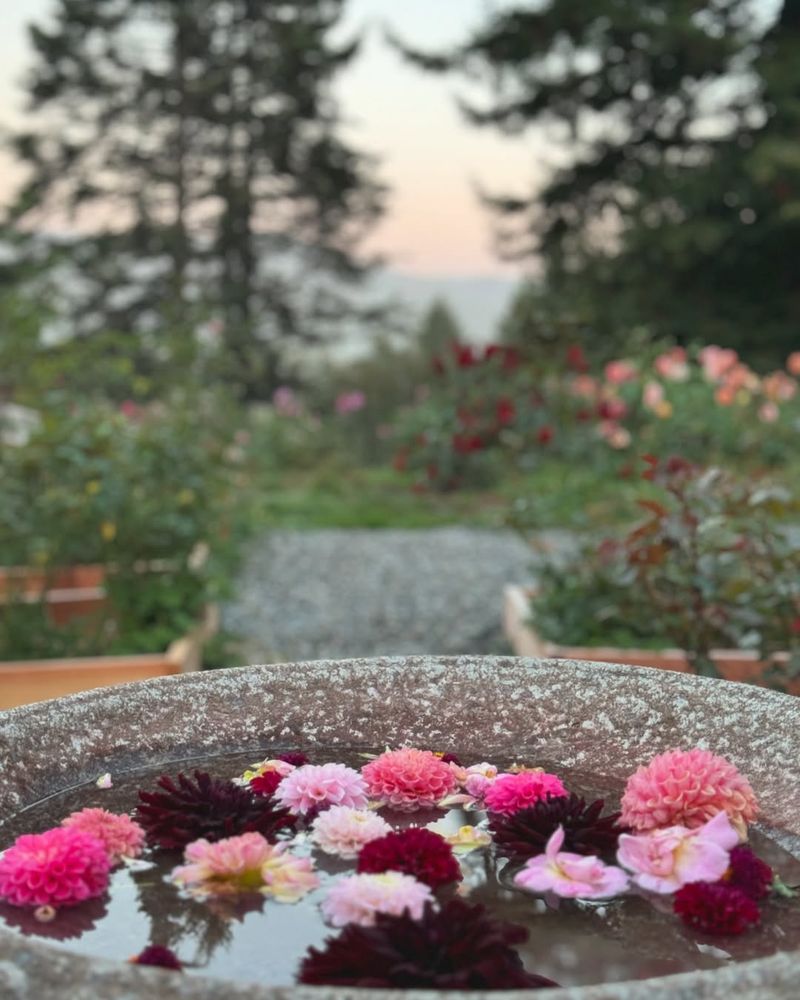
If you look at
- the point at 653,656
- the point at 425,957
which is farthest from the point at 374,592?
the point at 425,957

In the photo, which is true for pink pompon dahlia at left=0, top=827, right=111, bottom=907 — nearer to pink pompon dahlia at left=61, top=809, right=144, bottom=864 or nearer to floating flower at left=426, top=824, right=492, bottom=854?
pink pompon dahlia at left=61, top=809, right=144, bottom=864

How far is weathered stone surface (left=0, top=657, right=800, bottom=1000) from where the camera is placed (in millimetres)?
1132

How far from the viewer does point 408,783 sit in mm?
1087

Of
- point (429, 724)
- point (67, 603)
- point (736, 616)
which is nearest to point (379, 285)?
point (67, 603)

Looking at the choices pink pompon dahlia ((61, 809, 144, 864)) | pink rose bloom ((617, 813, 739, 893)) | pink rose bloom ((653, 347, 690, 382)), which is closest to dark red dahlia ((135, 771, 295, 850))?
pink pompon dahlia ((61, 809, 144, 864))

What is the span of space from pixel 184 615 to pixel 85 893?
3.36 m

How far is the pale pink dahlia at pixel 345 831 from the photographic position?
980mm

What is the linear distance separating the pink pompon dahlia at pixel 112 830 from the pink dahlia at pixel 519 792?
298 mm

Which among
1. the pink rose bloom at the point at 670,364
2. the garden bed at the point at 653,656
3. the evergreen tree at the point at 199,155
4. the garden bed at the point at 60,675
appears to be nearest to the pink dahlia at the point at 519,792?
the garden bed at the point at 653,656

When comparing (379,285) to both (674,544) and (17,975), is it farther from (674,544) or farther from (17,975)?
(17,975)

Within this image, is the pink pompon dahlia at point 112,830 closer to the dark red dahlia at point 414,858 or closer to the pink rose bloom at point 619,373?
the dark red dahlia at point 414,858

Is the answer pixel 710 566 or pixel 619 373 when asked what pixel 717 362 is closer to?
pixel 619 373

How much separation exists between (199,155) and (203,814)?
17.1 m

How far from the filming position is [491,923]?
803mm
